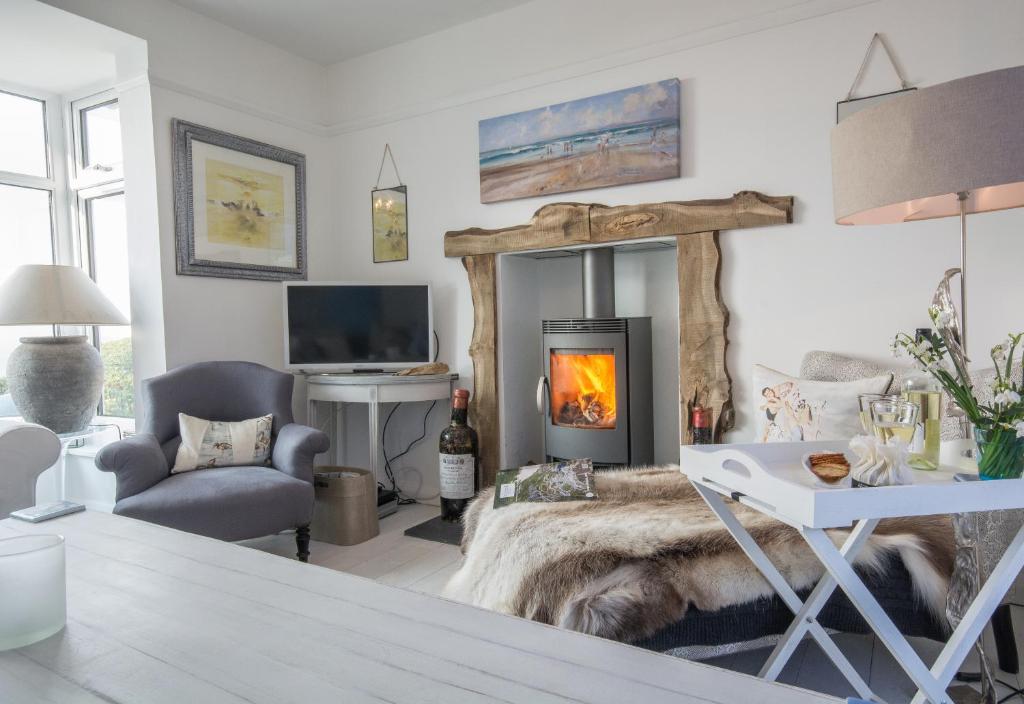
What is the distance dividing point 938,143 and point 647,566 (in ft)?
3.71

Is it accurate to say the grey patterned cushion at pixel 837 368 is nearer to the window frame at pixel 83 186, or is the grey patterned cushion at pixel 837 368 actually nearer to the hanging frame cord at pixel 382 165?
the hanging frame cord at pixel 382 165

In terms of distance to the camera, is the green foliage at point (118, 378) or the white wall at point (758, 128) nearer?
the white wall at point (758, 128)

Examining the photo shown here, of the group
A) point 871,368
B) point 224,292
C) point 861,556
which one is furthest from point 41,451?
point 871,368

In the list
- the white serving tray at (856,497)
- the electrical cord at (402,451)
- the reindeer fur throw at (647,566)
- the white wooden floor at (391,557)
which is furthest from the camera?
the electrical cord at (402,451)

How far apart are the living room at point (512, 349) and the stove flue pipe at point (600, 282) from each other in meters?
0.02

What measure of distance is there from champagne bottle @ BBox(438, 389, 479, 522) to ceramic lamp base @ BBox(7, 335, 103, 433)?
167cm

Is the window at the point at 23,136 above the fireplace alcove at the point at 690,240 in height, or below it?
above

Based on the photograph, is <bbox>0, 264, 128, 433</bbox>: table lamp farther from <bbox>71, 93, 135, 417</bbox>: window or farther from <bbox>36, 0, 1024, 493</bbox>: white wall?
<bbox>71, 93, 135, 417</bbox>: window

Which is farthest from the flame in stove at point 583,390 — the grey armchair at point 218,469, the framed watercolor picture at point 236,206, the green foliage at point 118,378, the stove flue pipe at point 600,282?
the green foliage at point 118,378

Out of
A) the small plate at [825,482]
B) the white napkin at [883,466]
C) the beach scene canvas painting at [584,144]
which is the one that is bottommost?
the small plate at [825,482]

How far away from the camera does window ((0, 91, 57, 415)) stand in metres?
3.44

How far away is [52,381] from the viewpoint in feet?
9.58

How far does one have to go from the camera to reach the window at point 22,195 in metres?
3.44

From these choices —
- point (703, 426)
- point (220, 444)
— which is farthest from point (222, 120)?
point (703, 426)
